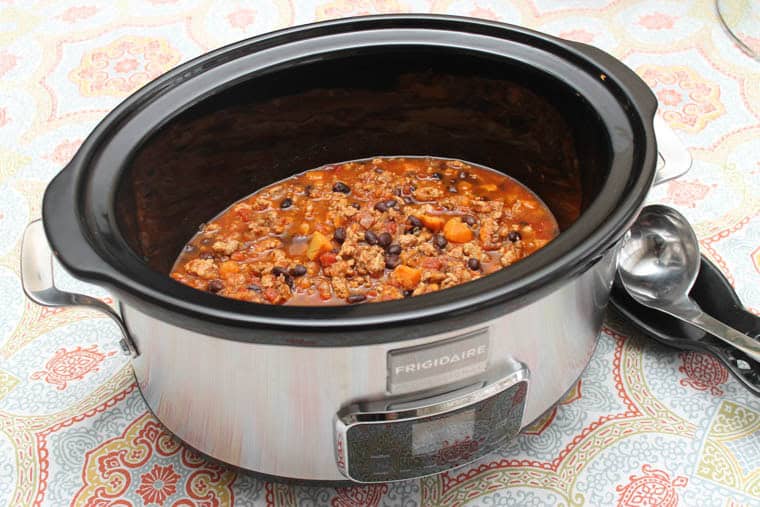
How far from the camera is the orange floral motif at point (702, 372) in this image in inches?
73.1

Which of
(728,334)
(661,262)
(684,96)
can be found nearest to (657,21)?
(684,96)

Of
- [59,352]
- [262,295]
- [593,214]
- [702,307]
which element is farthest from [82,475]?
[702,307]

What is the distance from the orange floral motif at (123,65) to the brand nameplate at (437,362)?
1.90 m

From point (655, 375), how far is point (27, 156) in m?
1.97

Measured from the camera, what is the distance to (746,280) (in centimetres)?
209

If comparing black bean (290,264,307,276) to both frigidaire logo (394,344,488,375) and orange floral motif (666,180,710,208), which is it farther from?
orange floral motif (666,180,710,208)

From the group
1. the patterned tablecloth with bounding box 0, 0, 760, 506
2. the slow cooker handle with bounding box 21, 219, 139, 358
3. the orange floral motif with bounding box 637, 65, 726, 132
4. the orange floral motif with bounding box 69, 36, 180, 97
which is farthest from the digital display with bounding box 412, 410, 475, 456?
the orange floral motif with bounding box 69, 36, 180, 97

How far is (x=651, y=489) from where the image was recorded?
5.43 ft

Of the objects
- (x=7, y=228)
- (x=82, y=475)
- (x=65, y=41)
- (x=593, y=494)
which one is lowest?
(x=593, y=494)

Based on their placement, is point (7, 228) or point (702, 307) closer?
point (702, 307)

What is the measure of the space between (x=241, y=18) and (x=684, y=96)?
5.36 ft

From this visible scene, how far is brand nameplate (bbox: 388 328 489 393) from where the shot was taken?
1.32 meters

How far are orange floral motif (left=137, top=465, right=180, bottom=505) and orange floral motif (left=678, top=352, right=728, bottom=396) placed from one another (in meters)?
1.15

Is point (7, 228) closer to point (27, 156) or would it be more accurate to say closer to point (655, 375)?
point (27, 156)
